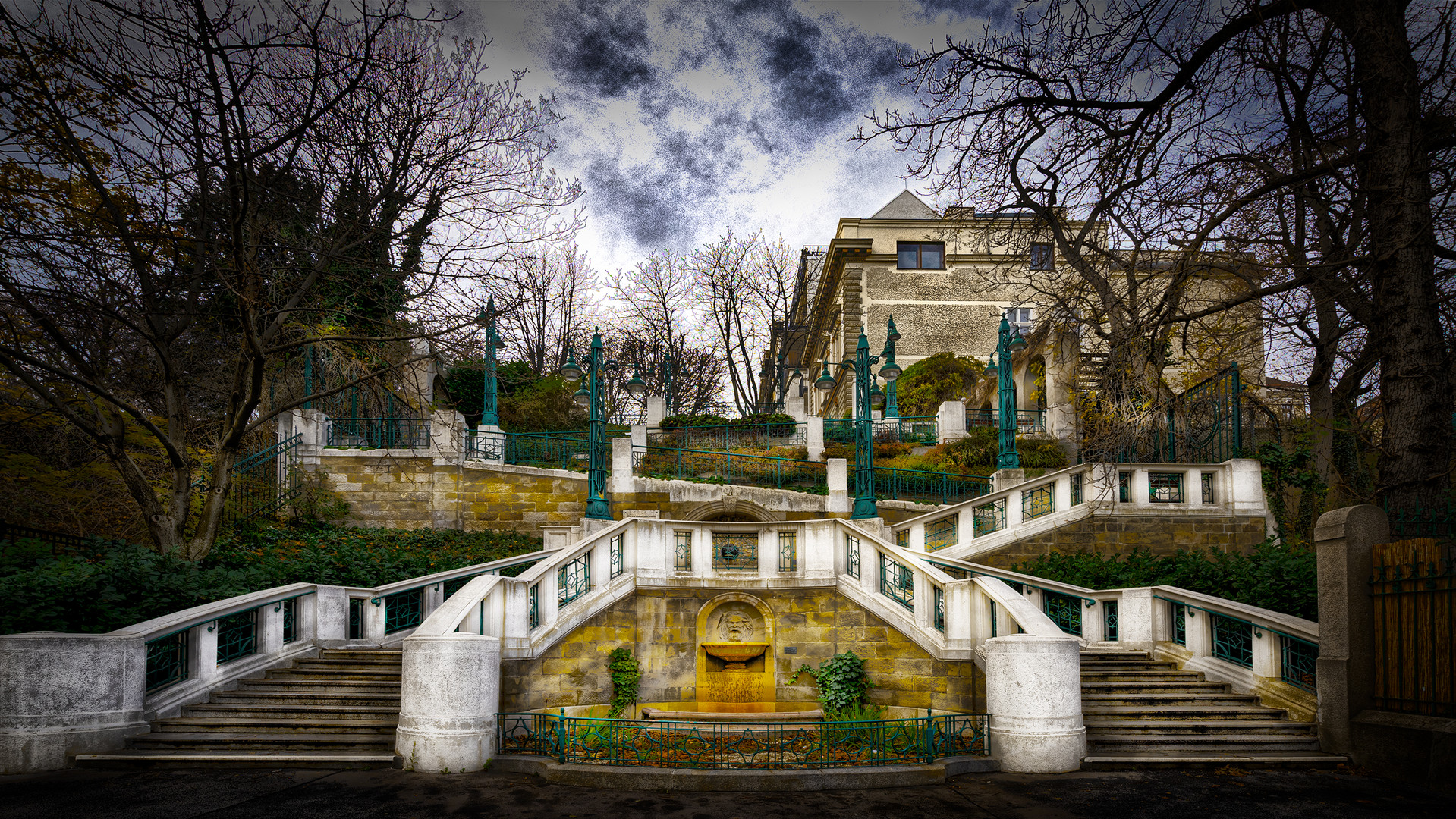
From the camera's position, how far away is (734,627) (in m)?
11.3

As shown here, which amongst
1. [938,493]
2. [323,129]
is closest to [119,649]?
[323,129]

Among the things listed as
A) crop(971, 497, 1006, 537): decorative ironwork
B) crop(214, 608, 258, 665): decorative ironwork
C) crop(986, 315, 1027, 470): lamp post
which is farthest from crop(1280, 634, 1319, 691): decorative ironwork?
crop(214, 608, 258, 665): decorative ironwork

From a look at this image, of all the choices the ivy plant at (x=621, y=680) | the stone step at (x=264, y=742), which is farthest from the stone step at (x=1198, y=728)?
the stone step at (x=264, y=742)

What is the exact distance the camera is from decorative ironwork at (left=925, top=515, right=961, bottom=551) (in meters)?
14.6

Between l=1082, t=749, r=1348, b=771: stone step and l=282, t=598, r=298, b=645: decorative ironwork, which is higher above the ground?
l=282, t=598, r=298, b=645: decorative ironwork

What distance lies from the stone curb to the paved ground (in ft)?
0.37

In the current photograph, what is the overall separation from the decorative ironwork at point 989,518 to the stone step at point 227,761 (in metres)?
10.3

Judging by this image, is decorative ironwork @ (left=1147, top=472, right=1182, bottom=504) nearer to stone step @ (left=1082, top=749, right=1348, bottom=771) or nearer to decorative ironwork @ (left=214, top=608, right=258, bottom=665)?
stone step @ (left=1082, top=749, right=1348, bottom=771)

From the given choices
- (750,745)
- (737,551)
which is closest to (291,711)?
(750,745)

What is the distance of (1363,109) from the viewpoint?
8477 mm

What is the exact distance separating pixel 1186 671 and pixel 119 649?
11311 millimetres

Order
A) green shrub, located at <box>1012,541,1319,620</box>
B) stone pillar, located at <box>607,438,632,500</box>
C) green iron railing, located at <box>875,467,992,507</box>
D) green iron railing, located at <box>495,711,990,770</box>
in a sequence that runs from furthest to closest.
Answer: green iron railing, located at <box>875,467,992,507</box>, stone pillar, located at <box>607,438,632,500</box>, green shrub, located at <box>1012,541,1319,620</box>, green iron railing, located at <box>495,711,990,770</box>

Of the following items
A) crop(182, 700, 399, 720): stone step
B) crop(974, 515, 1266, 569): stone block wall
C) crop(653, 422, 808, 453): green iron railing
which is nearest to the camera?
crop(182, 700, 399, 720): stone step

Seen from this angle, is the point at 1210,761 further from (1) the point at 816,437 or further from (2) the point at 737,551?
(1) the point at 816,437
